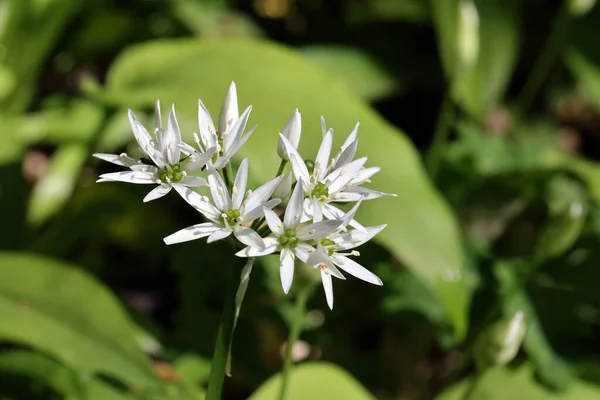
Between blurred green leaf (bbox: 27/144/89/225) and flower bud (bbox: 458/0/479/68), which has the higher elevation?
flower bud (bbox: 458/0/479/68)

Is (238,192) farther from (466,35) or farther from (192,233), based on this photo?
(466,35)

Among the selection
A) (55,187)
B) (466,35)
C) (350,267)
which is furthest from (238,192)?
(55,187)

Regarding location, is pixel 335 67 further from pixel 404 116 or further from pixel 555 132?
pixel 555 132

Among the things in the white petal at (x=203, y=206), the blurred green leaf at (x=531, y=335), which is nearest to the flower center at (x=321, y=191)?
the white petal at (x=203, y=206)

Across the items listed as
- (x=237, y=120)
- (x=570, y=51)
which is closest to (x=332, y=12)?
(x=570, y=51)

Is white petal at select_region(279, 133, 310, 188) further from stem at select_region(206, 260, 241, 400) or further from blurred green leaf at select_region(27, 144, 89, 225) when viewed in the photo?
blurred green leaf at select_region(27, 144, 89, 225)

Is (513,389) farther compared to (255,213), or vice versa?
(513,389)

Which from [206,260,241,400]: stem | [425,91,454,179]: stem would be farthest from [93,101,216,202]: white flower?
[425,91,454,179]: stem
